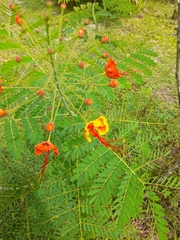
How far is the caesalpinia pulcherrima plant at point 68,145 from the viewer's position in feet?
2.98

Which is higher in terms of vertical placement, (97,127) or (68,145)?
(97,127)

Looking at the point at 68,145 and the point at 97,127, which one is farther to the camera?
the point at 68,145

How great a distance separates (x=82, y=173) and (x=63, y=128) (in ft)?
0.67

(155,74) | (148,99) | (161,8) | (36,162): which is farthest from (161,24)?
(36,162)

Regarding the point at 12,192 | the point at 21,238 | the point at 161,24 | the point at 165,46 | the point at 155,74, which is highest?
the point at 161,24

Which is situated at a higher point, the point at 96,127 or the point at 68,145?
the point at 96,127

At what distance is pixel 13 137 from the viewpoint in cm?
96

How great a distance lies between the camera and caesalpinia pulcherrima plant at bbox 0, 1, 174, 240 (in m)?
0.91

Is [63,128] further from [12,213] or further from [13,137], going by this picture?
[12,213]

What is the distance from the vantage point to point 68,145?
3.48 ft

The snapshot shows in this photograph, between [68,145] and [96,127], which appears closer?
[96,127]

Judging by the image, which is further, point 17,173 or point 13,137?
point 17,173

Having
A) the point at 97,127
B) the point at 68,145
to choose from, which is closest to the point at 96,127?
the point at 97,127

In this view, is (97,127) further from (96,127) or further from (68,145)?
(68,145)
